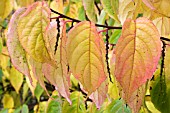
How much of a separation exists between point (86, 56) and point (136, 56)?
9 cm

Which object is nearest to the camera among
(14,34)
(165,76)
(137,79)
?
(137,79)

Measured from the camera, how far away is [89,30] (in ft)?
2.13

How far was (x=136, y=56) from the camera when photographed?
0.60 m

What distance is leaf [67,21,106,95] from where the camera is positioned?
0.64 meters

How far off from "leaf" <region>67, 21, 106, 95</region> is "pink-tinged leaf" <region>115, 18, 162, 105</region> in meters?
0.05

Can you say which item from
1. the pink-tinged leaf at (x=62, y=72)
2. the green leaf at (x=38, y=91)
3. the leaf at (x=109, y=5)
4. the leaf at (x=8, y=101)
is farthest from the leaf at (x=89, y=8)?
the leaf at (x=8, y=101)

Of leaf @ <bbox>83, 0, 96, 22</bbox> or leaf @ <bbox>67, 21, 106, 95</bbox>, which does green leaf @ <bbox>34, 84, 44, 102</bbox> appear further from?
leaf @ <bbox>67, 21, 106, 95</bbox>

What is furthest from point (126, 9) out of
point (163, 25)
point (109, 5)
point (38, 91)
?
point (38, 91)

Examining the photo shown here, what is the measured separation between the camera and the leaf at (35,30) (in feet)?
2.00

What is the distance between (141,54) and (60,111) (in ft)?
1.39

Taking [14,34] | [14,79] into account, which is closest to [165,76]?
[14,34]

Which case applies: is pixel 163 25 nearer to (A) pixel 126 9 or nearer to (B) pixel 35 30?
(A) pixel 126 9

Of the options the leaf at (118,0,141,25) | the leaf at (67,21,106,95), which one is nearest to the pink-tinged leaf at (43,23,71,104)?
the leaf at (67,21,106,95)

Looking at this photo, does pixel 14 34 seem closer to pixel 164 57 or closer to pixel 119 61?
pixel 119 61
